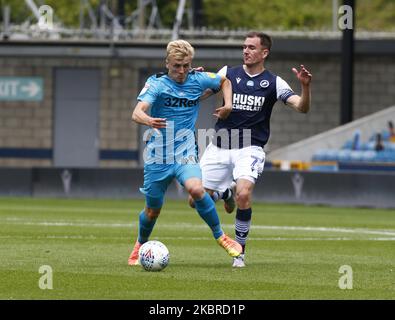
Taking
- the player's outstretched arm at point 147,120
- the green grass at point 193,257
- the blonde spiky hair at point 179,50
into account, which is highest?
the blonde spiky hair at point 179,50

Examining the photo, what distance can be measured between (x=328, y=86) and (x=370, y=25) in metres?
40.3

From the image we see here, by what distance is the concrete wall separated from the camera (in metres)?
42.3

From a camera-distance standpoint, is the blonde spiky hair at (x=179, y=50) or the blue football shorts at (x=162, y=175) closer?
the blonde spiky hair at (x=179, y=50)

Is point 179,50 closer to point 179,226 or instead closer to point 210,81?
point 210,81

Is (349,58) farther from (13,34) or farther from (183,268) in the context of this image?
(183,268)

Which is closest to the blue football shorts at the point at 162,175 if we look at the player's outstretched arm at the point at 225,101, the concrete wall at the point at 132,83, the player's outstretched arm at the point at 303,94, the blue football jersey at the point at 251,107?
the player's outstretched arm at the point at 225,101

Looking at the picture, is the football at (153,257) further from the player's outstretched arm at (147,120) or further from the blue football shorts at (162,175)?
the player's outstretched arm at (147,120)

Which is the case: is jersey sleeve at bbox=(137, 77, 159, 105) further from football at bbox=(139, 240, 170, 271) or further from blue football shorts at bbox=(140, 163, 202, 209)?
football at bbox=(139, 240, 170, 271)

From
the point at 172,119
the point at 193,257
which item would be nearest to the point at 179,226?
the point at 193,257

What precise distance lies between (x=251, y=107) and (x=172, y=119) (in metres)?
1.25

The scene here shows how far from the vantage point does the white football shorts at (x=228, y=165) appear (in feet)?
48.0

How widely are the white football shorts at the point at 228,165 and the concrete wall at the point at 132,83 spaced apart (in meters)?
26.8

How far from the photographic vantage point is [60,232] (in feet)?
63.2

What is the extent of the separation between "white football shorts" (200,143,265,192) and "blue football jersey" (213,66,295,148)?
12 cm
